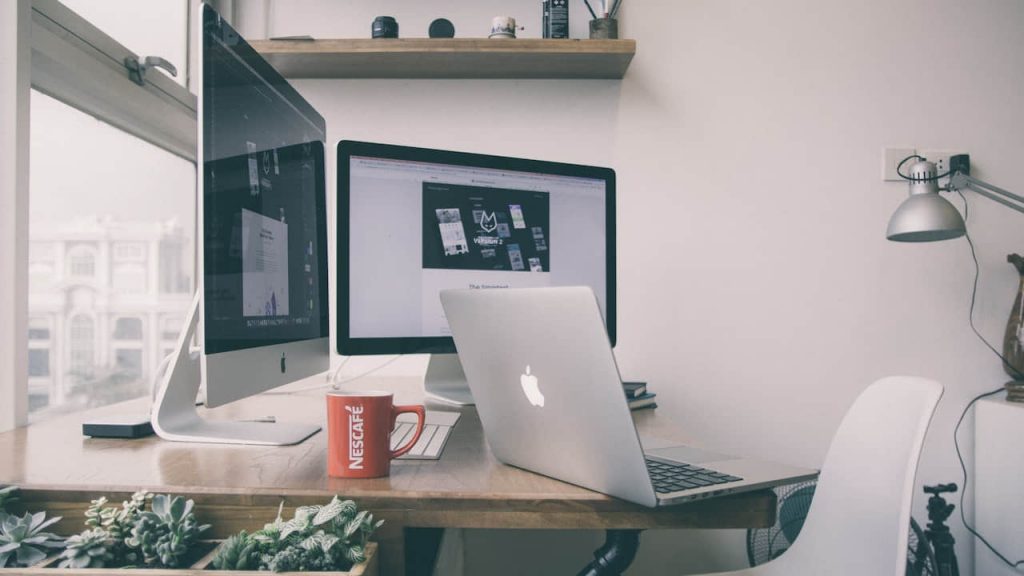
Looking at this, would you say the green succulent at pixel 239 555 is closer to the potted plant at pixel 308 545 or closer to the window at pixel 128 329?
the potted plant at pixel 308 545

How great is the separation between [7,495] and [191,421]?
330mm

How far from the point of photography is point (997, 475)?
5.88ft

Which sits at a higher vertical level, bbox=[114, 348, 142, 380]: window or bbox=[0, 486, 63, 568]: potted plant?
bbox=[114, 348, 142, 380]: window

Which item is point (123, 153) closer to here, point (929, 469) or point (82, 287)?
point (82, 287)

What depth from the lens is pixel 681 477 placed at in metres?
0.75

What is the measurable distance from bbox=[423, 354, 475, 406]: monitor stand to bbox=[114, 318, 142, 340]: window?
2.27 ft

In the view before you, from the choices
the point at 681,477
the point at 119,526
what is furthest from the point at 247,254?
the point at 681,477

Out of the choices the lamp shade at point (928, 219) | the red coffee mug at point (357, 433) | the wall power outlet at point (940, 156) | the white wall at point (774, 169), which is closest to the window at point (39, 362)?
the red coffee mug at point (357, 433)

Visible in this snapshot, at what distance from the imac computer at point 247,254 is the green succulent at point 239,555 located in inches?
9.6

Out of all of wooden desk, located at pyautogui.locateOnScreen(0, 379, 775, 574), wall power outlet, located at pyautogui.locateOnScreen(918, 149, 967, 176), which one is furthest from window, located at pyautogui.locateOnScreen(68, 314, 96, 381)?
wall power outlet, located at pyautogui.locateOnScreen(918, 149, 967, 176)

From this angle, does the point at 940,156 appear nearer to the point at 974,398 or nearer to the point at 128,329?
the point at 974,398

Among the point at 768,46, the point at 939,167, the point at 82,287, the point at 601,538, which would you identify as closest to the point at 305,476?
the point at 82,287

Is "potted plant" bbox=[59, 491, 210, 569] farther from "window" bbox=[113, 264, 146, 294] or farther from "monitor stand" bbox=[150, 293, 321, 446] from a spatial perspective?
"window" bbox=[113, 264, 146, 294]

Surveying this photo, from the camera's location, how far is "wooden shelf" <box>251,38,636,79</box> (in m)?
1.74
